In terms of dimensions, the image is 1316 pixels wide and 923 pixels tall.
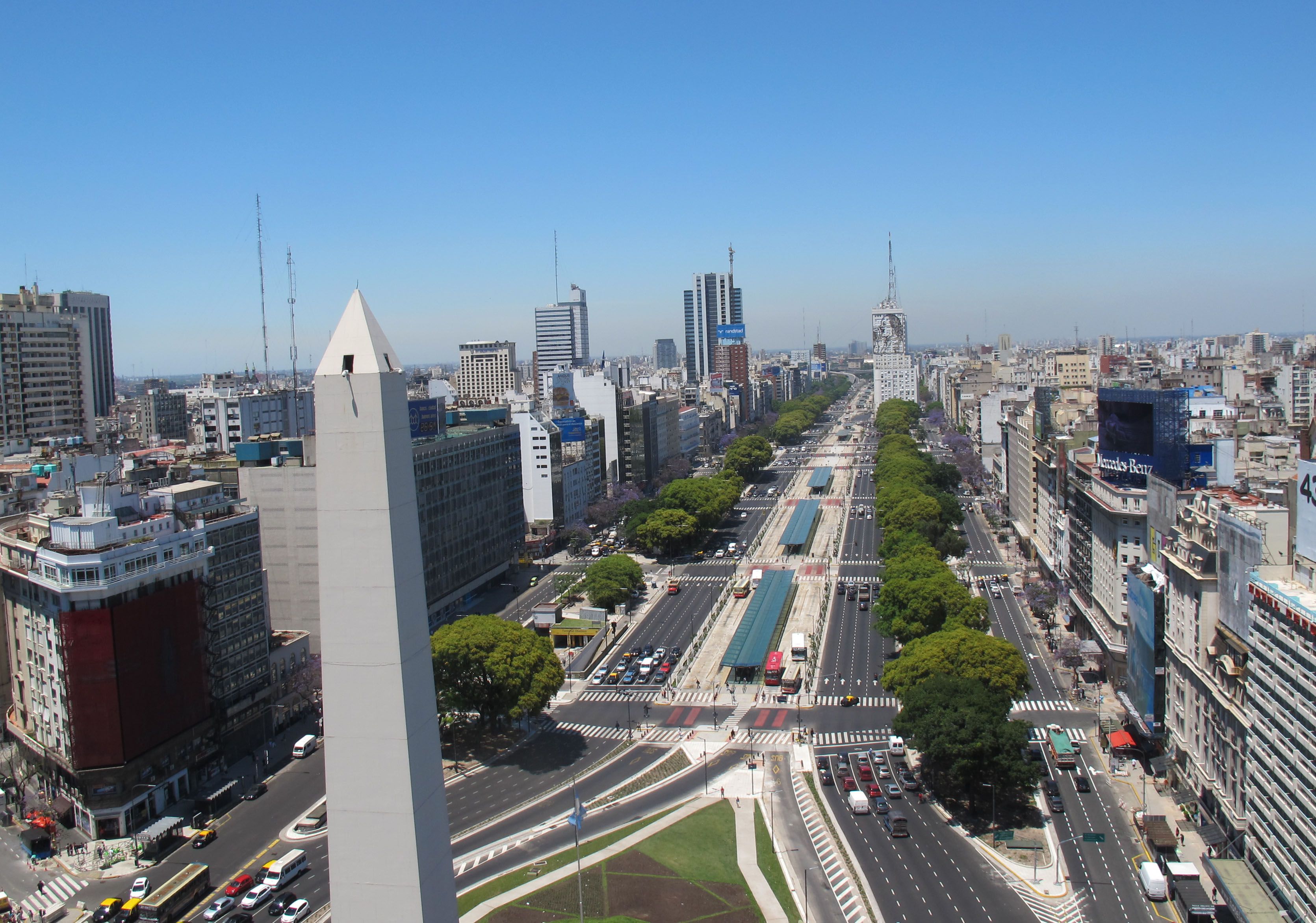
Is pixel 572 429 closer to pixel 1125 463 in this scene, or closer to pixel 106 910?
pixel 1125 463

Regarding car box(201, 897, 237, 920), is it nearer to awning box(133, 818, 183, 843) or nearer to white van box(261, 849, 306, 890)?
white van box(261, 849, 306, 890)

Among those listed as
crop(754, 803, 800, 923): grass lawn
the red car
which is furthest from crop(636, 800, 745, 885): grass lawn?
the red car

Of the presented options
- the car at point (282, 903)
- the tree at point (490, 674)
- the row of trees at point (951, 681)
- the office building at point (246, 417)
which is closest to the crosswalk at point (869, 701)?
the row of trees at point (951, 681)

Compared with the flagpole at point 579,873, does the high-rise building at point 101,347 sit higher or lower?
higher

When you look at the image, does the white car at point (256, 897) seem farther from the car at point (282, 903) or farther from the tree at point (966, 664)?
the tree at point (966, 664)

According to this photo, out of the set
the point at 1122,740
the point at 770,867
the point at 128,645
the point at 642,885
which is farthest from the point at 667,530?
the point at 642,885

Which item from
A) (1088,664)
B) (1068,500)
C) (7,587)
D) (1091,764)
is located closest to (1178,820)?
(1091,764)
